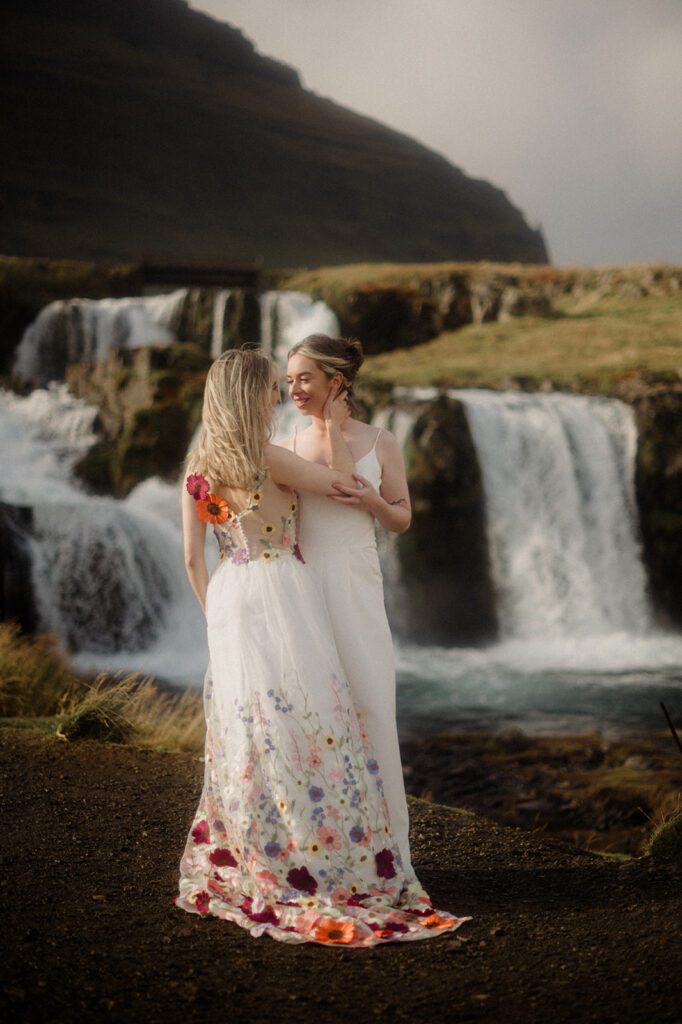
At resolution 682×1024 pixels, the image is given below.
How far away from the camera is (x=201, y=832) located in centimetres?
276

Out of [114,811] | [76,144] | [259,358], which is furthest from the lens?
[76,144]

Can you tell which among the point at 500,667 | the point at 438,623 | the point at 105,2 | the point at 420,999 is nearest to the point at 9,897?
the point at 420,999

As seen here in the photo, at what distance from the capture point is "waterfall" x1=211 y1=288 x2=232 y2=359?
13.9 metres

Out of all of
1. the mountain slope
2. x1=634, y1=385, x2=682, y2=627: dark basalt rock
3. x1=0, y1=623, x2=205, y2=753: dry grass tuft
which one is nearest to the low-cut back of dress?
x1=0, y1=623, x2=205, y2=753: dry grass tuft

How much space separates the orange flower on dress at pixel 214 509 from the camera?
262cm

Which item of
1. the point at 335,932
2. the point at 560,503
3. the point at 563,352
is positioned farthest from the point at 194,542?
the point at 563,352

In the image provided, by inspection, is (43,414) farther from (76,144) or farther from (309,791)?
(309,791)

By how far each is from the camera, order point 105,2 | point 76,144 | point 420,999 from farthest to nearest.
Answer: point 76,144, point 105,2, point 420,999

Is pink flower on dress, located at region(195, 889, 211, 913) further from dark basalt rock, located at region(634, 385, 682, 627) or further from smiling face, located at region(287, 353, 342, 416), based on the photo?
dark basalt rock, located at region(634, 385, 682, 627)

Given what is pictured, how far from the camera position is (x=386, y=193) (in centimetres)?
1172

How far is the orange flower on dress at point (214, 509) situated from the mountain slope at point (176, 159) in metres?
8.36

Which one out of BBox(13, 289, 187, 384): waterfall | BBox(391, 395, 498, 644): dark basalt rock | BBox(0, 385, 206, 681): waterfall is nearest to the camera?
BBox(0, 385, 206, 681): waterfall

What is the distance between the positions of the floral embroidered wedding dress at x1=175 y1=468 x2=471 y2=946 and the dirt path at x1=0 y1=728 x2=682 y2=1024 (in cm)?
8

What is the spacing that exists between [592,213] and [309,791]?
7.49m
